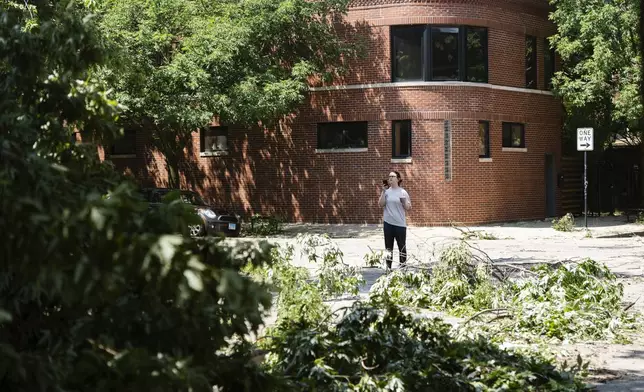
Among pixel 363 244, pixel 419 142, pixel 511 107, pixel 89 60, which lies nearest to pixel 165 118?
pixel 363 244

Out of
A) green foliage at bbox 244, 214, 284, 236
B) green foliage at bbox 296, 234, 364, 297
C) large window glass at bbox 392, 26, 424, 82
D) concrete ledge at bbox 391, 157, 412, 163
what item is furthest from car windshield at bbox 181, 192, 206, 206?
green foliage at bbox 296, 234, 364, 297

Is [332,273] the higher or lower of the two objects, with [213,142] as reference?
lower

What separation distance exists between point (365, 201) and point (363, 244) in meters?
7.44

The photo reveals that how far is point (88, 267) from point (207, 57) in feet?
82.2

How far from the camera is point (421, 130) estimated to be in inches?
1243

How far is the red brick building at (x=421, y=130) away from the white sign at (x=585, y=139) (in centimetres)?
500

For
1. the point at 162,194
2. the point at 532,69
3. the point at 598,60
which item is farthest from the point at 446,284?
the point at 532,69

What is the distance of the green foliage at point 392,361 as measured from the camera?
19.2ft

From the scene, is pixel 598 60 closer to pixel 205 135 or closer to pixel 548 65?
pixel 548 65

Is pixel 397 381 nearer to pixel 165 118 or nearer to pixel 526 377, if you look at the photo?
pixel 526 377

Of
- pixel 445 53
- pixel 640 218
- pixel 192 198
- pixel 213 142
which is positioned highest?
pixel 445 53

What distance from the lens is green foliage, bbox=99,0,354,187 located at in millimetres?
27297

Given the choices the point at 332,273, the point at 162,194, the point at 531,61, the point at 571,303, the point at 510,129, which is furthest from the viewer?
the point at 531,61

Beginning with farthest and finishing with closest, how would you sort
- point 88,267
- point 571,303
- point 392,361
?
point 571,303 < point 392,361 < point 88,267
